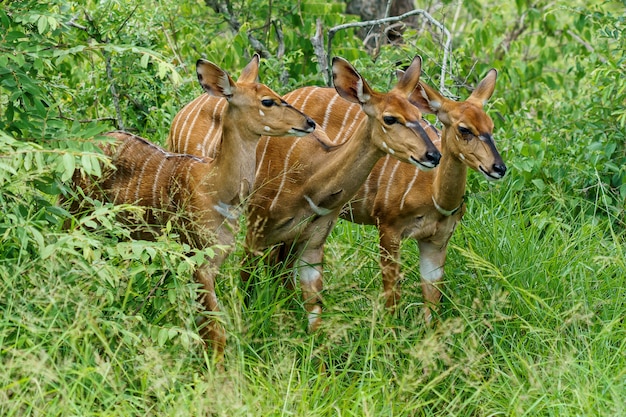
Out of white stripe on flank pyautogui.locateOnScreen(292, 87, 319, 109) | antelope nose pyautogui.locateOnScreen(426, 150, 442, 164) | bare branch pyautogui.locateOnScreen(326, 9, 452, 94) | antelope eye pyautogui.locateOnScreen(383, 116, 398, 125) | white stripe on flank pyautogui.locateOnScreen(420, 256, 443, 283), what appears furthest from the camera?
bare branch pyautogui.locateOnScreen(326, 9, 452, 94)

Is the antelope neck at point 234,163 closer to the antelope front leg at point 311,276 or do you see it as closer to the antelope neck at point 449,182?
the antelope front leg at point 311,276

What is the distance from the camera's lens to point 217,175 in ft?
14.0

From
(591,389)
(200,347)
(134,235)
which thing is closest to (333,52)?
(134,235)

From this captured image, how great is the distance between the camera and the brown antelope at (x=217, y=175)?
421 centimetres

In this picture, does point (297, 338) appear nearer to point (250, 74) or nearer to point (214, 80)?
point (214, 80)

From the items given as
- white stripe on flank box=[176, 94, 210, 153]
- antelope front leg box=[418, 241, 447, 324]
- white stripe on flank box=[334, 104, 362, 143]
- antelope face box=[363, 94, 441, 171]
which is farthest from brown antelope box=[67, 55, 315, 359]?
antelope front leg box=[418, 241, 447, 324]

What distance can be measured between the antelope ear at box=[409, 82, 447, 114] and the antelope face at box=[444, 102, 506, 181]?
0.30 feet

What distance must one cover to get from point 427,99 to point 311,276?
0.93 m

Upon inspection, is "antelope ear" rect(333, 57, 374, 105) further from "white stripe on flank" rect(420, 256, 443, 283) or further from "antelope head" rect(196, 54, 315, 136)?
"white stripe on flank" rect(420, 256, 443, 283)

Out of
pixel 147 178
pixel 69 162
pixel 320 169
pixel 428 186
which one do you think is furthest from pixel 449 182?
pixel 69 162

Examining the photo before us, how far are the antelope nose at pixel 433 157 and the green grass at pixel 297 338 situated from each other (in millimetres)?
457

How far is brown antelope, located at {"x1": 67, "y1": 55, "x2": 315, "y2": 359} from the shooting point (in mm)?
4207

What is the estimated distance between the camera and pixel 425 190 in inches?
184

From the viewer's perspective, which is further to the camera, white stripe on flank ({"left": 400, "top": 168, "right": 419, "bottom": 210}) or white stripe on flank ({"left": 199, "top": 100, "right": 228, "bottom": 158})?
white stripe on flank ({"left": 199, "top": 100, "right": 228, "bottom": 158})
